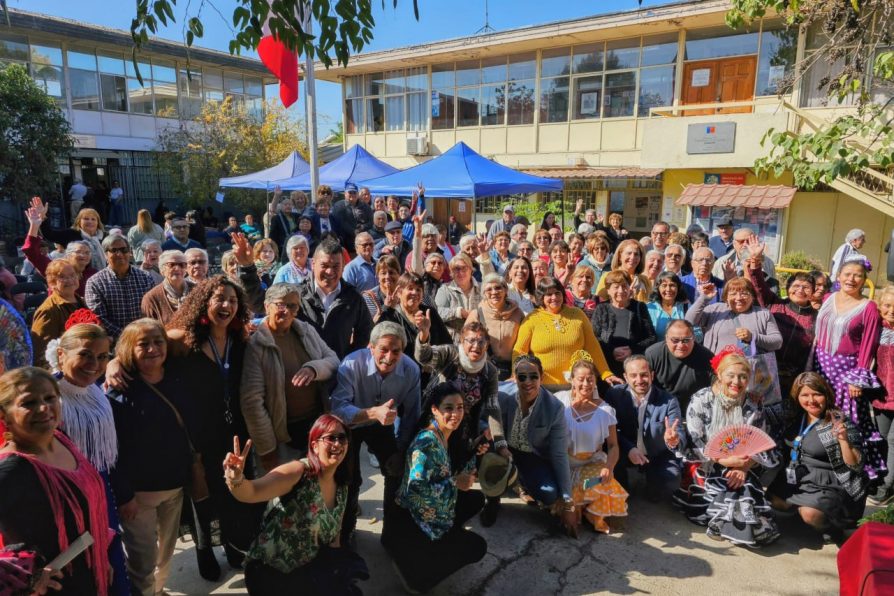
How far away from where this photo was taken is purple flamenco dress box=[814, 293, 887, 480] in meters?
4.20

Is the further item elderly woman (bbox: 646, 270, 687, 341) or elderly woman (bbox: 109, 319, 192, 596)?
elderly woman (bbox: 646, 270, 687, 341)

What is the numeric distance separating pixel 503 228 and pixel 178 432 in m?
8.17

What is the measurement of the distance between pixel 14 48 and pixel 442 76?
1312 cm

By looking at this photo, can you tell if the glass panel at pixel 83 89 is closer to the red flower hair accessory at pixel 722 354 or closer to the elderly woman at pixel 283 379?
the elderly woman at pixel 283 379

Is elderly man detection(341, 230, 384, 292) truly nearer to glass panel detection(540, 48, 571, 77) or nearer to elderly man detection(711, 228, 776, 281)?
elderly man detection(711, 228, 776, 281)

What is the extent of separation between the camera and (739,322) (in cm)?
466

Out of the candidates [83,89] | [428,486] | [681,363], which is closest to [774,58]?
[681,363]

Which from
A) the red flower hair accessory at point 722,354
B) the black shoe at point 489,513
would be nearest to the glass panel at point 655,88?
the red flower hair accessory at point 722,354

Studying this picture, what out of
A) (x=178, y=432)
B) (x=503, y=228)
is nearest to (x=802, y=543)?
(x=178, y=432)

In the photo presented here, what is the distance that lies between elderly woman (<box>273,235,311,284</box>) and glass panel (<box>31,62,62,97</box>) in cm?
1763

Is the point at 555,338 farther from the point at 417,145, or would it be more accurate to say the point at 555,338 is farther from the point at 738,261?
the point at 417,145

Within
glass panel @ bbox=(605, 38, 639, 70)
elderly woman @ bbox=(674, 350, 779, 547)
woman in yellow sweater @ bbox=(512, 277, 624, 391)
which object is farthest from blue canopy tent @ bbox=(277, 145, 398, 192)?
elderly woman @ bbox=(674, 350, 779, 547)

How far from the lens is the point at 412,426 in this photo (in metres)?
3.71

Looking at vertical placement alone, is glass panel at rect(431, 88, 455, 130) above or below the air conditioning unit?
above
